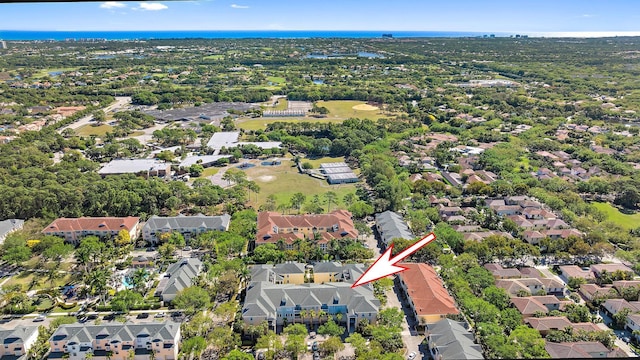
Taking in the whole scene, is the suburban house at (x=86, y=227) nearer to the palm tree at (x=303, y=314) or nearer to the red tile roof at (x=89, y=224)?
the red tile roof at (x=89, y=224)

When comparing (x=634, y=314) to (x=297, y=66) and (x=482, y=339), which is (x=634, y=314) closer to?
(x=482, y=339)

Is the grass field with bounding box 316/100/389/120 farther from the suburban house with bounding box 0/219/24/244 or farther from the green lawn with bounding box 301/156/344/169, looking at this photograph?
the suburban house with bounding box 0/219/24/244


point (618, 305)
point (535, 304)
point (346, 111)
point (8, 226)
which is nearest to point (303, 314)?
point (535, 304)

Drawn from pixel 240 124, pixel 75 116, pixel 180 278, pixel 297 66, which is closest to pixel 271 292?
pixel 180 278

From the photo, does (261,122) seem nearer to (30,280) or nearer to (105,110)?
(105,110)

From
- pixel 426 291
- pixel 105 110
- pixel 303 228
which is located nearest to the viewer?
pixel 426 291

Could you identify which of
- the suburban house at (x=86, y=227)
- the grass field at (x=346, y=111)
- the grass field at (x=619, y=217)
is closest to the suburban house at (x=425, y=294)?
the grass field at (x=619, y=217)
